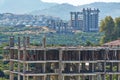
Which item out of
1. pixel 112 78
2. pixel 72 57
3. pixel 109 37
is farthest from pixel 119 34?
pixel 72 57

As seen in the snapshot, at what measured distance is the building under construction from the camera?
219 feet

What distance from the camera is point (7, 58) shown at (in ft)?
239

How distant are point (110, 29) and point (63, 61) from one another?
177 feet

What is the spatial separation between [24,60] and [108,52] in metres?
10.5

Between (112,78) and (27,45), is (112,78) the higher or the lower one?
the lower one

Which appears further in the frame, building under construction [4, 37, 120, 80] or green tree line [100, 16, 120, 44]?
green tree line [100, 16, 120, 44]

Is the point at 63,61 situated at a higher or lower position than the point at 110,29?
higher

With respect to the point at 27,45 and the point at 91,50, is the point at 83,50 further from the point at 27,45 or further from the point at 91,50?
the point at 27,45

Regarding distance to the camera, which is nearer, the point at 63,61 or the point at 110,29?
the point at 63,61

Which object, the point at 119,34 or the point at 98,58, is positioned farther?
the point at 119,34

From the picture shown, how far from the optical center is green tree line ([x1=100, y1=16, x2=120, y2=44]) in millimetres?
118562

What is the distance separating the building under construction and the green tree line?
46497mm

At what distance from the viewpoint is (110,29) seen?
4749 inches

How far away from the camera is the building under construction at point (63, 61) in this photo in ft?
219
